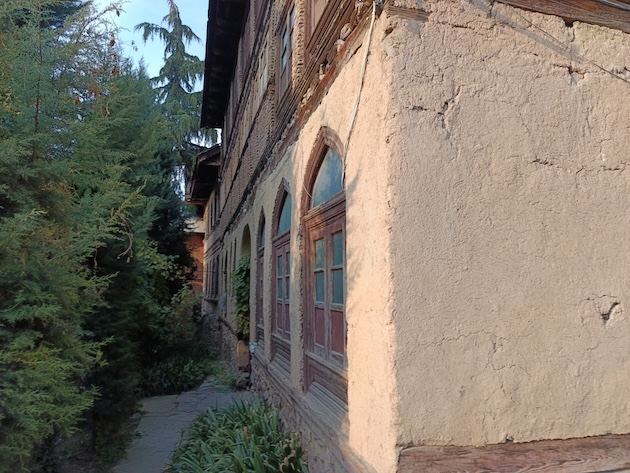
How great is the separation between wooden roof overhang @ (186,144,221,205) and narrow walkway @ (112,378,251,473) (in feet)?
31.5

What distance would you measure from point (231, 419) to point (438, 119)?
4.90 m

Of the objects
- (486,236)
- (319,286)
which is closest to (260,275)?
(319,286)

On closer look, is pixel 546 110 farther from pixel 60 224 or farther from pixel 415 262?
pixel 60 224

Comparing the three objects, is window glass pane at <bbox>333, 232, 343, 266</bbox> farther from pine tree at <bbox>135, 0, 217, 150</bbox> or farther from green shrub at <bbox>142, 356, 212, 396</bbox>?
pine tree at <bbox>135, 0, 217, 150</bbox>

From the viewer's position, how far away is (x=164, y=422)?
8.35 metres

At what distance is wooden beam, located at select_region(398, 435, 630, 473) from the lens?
270cm

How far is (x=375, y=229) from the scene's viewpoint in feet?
10.0

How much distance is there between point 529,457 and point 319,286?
92.7 inches

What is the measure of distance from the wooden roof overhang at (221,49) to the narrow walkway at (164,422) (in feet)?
26.6

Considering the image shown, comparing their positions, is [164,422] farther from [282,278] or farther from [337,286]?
[337,286]

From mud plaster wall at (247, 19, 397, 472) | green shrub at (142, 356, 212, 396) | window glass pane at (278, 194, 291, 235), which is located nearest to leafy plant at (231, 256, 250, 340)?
green shrub at (142, 356, 212, 396)

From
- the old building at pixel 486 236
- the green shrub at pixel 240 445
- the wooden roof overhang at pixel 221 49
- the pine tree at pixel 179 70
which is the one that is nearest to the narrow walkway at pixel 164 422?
the green shrub at pixel 240 445

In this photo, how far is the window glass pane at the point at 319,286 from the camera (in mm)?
4648

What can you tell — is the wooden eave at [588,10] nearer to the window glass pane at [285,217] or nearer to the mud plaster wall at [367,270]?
the mud plaster wall at [367,270]
